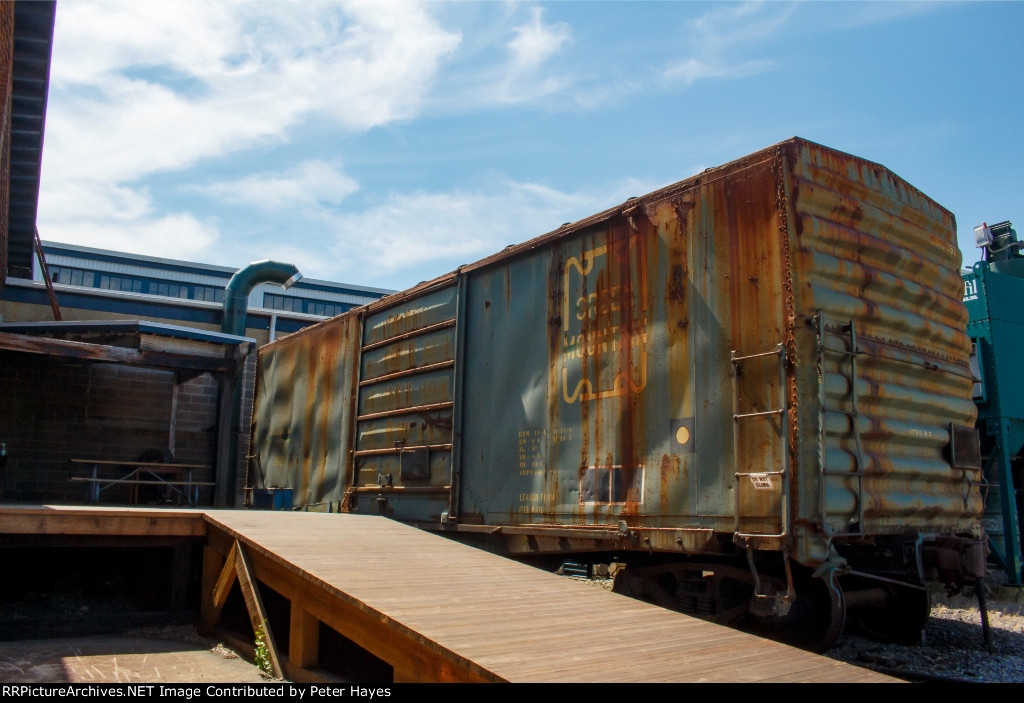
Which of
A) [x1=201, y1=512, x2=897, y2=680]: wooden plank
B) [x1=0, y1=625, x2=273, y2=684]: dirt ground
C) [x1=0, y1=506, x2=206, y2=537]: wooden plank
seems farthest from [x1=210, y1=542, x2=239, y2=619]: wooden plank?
[x1=0, y1=506, x2=206, y2=537]: wooden plank

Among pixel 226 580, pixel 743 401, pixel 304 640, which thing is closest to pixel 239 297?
pixel 226 580

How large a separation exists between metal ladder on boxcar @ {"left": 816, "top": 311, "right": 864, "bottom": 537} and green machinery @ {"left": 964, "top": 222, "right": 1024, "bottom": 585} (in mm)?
5208

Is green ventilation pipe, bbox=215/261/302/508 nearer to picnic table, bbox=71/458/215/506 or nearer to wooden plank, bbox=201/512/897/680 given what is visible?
picnic table, bbox=71/458/215/506

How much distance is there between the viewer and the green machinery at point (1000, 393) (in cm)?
929

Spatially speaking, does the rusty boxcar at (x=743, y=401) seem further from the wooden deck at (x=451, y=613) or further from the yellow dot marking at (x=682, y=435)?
the wooden deck at (x=451, y=613)

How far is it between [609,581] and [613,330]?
13.1ft

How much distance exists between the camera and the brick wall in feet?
44.9

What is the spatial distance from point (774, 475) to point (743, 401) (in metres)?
0.54

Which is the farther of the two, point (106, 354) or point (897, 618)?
point (106, 354)

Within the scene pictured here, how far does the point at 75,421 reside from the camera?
1411cm

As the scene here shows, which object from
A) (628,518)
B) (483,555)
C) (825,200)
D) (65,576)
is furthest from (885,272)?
(65,576)

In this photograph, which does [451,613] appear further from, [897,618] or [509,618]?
[897,618]

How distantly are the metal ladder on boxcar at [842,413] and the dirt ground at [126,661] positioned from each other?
3741mm

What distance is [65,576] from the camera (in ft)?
28.6
